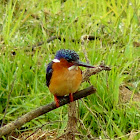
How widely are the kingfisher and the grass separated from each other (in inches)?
11.2

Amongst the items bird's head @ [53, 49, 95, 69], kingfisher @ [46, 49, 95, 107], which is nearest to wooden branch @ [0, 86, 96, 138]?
kingfisher @ [46, 49, 95, 107]

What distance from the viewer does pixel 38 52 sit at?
400cm

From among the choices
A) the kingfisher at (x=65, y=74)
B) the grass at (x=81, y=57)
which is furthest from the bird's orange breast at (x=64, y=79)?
the grass at (x=81, y=57)

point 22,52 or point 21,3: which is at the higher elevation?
point 21,3

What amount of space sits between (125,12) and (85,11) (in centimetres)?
54

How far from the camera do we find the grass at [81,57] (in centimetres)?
294

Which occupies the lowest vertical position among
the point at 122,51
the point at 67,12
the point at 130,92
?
the point at 130,92

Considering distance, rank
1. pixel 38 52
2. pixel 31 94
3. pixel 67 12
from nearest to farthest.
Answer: pixel 31 94
pixel 38 52
pixel 67 12

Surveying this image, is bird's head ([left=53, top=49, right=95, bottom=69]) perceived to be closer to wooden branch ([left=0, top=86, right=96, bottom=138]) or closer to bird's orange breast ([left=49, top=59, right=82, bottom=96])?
bird's orange breast ([left=49, top=59, right=82, bottom=96])

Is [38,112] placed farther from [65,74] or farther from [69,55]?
[69,55]

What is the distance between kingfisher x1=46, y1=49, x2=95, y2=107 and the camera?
2256 mm

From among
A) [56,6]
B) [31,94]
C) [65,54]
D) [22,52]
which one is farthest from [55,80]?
[56,6]

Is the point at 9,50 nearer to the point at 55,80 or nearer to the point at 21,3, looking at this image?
the point at 21,3

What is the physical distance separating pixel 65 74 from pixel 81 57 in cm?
134
